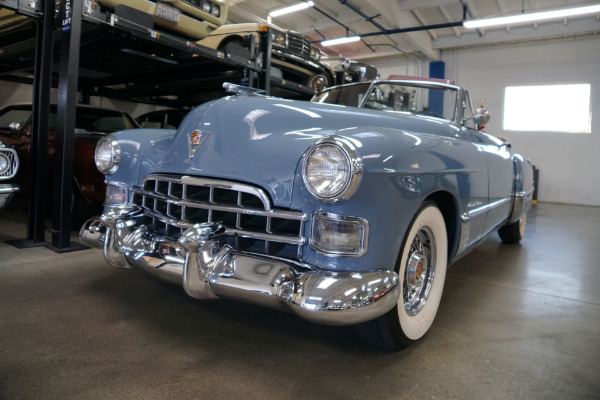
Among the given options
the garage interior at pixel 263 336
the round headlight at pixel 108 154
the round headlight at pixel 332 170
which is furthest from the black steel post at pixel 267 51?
the round headlight at pixel 332 170

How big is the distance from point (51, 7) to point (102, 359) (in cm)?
319

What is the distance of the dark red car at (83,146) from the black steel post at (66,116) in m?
0.39

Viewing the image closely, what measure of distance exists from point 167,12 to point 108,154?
2.31 m

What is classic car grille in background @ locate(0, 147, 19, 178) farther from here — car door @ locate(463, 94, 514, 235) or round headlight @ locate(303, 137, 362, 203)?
car door @ locate(463, 94, 514, 235)

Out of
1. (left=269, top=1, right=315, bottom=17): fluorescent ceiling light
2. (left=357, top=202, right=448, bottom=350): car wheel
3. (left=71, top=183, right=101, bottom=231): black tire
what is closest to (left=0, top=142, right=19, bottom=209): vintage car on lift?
(left=71, top=183, right=101, bottom=231): black tire

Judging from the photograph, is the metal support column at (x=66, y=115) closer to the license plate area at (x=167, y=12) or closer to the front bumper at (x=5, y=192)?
the front bumper at (x=5, y=192)

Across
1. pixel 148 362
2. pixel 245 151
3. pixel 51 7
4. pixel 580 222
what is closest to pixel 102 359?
pixel 148 362

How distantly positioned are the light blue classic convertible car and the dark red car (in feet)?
5.13

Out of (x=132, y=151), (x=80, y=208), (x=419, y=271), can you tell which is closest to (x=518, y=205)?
(x=419, y=271)

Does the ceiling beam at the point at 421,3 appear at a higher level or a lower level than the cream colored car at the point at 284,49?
higher

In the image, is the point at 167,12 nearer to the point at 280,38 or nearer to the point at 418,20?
the point at 280,38

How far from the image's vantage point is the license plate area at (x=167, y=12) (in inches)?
158

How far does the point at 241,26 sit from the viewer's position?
5273 mm

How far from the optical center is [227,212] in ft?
6.42
